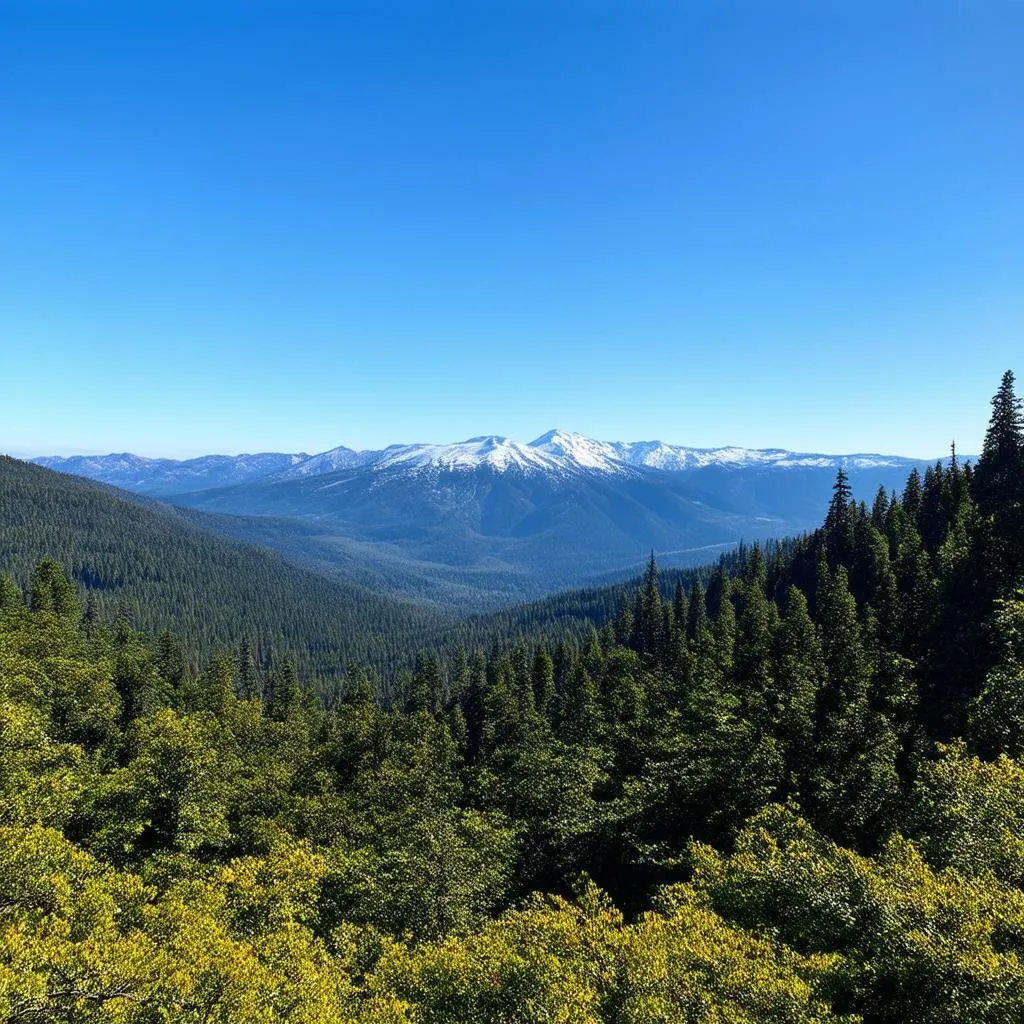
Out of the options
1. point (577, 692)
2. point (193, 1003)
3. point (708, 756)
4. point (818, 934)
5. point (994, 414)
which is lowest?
point (577, 692)

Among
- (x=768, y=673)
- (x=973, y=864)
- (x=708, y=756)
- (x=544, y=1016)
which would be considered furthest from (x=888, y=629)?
(x=544, y=1016)

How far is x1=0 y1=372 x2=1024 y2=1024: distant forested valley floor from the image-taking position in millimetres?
22984

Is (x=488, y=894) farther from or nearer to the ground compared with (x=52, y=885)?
nearer to the ground

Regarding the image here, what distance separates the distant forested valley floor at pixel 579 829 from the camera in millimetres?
22984

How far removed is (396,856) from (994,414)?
120433mm

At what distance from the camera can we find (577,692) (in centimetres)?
10400

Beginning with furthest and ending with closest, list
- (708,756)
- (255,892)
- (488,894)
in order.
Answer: (708,756), (488,894), (255,892)

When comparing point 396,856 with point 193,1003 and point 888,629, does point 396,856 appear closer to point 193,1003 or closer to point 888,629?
point 193,1003

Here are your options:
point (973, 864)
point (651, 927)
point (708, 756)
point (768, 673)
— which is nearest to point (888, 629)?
point (768, 673)

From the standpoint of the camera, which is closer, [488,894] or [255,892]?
[255,892]

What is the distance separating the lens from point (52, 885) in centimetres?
2964

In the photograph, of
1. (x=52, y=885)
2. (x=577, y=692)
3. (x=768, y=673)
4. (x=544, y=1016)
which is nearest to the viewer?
(x=544, y=1016)

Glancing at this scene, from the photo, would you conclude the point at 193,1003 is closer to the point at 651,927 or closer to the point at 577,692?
the point at 651,927

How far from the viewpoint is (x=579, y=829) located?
172 feet
